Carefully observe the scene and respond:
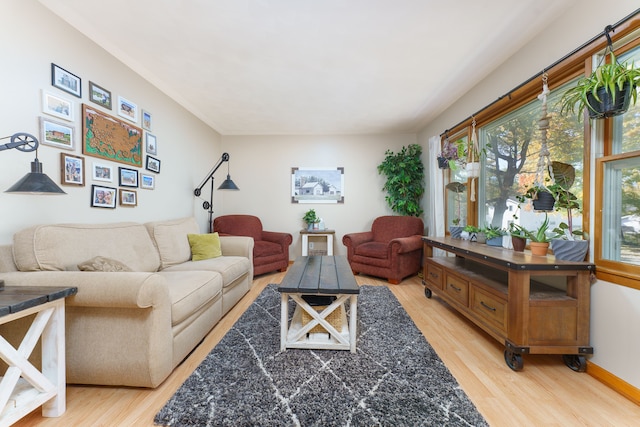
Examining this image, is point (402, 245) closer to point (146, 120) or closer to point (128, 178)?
point (128, 178)

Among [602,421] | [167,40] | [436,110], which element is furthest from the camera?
[436,110]

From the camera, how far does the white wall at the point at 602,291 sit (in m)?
1.46

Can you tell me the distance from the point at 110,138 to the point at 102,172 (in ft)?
1.09

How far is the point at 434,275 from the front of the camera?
2.93 metres

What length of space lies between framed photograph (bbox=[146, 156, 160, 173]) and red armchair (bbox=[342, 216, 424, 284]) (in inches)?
107

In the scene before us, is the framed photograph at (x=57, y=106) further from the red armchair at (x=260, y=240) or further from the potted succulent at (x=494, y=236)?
the potted succulent at (x=494, y=236)

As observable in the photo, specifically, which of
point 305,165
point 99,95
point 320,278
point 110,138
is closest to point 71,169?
point 110,138

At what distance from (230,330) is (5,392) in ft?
4.21

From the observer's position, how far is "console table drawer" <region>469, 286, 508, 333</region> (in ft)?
5.99

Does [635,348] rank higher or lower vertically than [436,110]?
lower

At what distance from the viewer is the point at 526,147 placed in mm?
2439

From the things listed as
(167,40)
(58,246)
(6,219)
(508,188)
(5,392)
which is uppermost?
(167,40)

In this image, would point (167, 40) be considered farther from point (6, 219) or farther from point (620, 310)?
point (620, 310)

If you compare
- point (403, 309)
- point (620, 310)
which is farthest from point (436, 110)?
point (620, 310)
